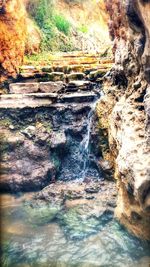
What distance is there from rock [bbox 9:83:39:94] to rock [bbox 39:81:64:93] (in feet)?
0.48

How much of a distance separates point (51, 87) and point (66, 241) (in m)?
4.44

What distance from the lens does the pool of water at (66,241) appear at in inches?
153

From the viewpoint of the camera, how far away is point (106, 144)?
6488 millimetres

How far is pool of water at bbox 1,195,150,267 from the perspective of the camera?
3.89 m

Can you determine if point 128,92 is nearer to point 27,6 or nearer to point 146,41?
point 146,41

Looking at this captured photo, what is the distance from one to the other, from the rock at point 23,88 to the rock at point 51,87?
0.48 feet

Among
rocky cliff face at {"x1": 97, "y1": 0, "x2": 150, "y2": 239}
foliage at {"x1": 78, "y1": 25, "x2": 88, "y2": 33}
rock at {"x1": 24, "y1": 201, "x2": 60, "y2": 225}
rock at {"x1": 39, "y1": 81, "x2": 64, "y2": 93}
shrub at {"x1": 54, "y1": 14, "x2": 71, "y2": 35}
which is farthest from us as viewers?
foliage at {"x1": 78, "y1": 25, "x2": 88, "y2": 33}

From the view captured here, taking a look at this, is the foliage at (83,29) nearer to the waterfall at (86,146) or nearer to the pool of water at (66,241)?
the waterfall at (86,146)

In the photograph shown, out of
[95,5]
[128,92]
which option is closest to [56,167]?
[128,92]

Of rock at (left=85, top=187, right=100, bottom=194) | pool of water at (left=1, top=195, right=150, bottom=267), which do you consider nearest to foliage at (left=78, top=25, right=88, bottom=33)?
rock at (left=85, top=187, right=100, bottom=194)

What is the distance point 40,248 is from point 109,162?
2.54 m

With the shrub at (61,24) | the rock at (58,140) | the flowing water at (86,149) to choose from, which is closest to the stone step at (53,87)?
the flowing water at (86,149)

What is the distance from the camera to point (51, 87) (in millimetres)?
7820

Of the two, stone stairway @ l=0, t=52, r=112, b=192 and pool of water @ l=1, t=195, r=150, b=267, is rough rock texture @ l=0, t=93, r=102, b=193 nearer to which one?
stone stairway @ l=0, t=52, r=112, b=192
